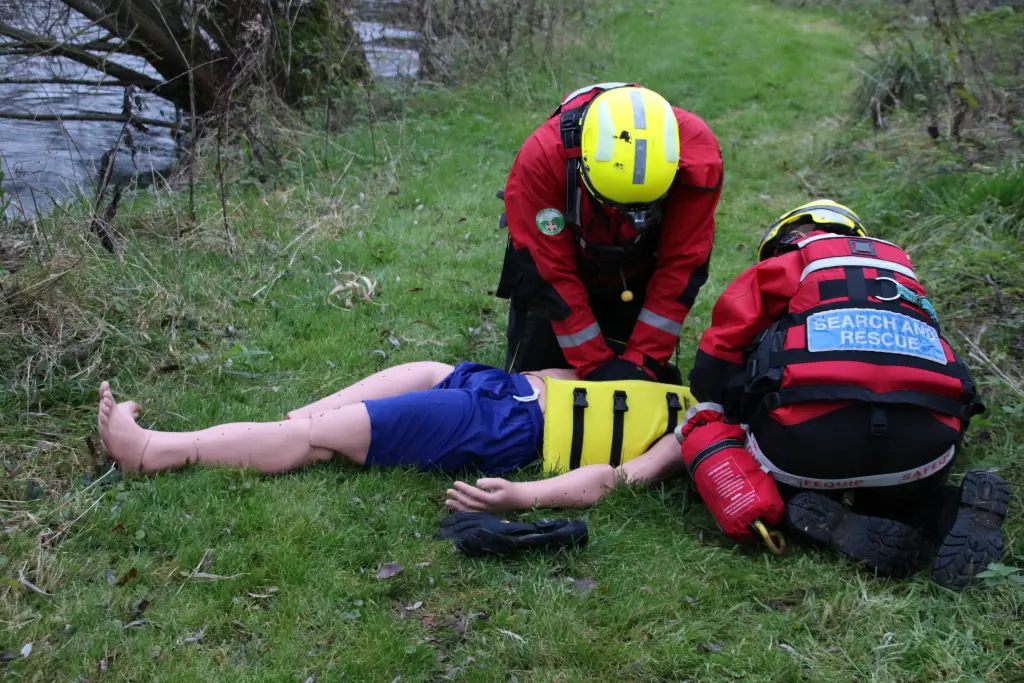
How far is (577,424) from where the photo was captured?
3564 mm

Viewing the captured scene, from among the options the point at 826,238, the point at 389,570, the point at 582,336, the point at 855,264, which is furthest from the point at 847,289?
the point at 389,570

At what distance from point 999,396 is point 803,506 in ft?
5.21

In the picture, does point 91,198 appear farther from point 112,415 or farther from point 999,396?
point 999,396

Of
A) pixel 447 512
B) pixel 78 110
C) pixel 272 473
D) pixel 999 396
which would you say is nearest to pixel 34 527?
pixel 272 473

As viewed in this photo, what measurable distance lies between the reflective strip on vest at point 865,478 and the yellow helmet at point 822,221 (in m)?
0.96

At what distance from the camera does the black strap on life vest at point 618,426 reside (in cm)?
358

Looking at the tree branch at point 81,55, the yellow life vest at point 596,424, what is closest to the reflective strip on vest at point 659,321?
the yellow life vest at point 596,424

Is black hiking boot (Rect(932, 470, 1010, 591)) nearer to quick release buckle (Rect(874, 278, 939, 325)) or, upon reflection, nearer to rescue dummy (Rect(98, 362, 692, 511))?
quick release buckle (Rect(874, 278, 939, 325))

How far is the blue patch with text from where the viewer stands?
9.45 ft

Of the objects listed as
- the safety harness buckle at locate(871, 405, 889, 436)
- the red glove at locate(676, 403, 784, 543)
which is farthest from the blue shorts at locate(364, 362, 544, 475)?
the safety harness buckle at locate(871, 405, 889, 436)

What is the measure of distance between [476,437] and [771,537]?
4.01 ft

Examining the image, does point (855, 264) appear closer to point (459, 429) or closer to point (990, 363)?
point (990, 363)

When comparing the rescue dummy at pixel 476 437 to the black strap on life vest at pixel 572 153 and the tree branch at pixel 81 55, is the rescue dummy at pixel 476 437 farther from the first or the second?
the tree branch at pixel 81 55

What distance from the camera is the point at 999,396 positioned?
3.94 metres
